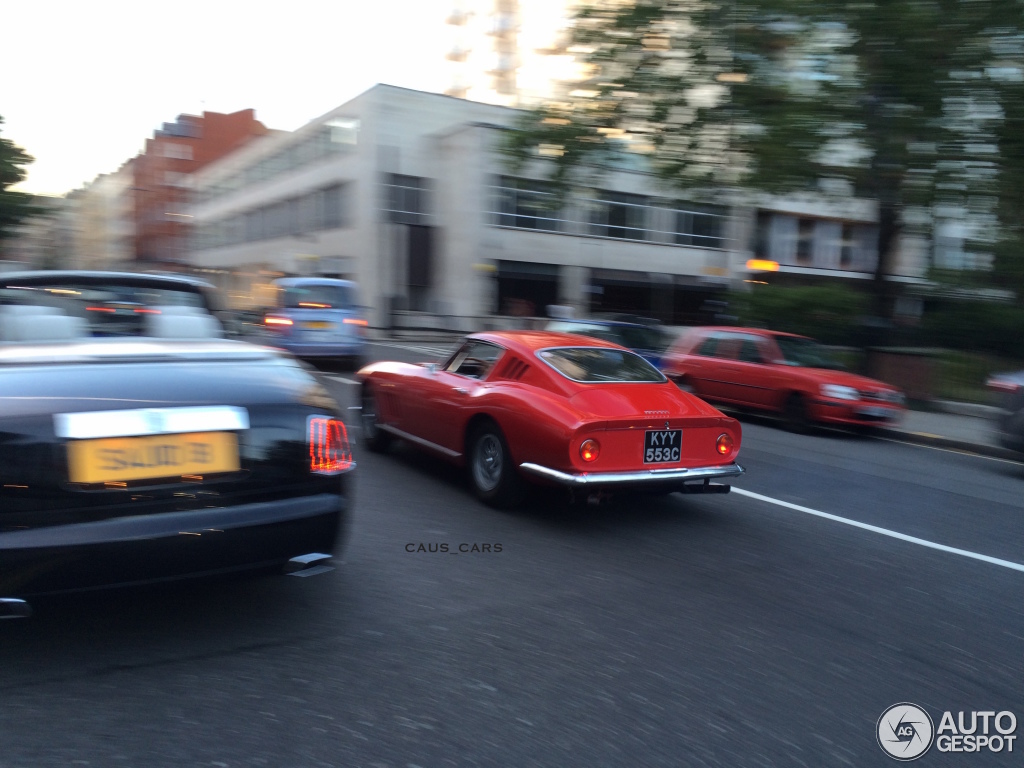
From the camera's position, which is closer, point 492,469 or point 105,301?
point 105,301

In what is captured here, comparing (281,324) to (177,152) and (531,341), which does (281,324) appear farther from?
(177,152)

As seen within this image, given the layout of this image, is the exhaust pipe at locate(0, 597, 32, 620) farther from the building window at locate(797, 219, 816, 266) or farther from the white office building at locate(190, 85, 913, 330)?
the building window at locate(797, 219, 816, 266)

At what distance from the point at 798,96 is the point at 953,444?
18.3 ft

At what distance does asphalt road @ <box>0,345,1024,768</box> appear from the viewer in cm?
292

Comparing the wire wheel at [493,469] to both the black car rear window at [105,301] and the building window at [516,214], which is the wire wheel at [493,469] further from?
the building window at [516,214]

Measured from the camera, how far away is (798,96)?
13.1 meters

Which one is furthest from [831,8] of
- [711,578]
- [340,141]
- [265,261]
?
[265,261]

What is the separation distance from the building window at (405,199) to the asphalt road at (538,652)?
39930mm

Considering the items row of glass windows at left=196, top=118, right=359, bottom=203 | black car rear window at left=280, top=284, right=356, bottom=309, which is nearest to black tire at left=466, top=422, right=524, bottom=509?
black car rear window at left=280, top=284, right=356, bottom=309

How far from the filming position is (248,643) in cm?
363

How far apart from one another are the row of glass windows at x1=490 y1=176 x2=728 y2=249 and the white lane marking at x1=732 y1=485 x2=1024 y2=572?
3576cm

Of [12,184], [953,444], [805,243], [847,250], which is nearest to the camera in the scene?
[953,444]

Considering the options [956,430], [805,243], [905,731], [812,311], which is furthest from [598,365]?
[805,243]

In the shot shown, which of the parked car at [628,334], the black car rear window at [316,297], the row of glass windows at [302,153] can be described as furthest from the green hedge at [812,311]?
the row of glass windows at [302,153]
